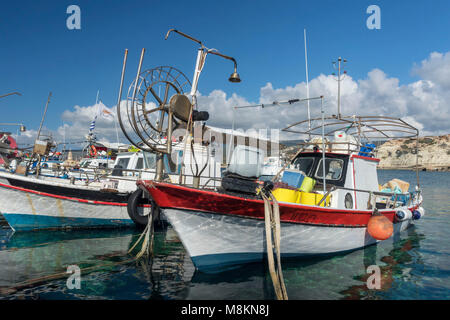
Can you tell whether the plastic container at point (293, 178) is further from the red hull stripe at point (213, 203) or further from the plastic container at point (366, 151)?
the plastic container at point (366, 151)

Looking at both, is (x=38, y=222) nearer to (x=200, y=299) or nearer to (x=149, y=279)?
(x=149, y=279)

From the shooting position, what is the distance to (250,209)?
5.67 metres

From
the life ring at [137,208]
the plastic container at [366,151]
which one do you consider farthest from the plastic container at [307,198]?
the life ring at [137,208]

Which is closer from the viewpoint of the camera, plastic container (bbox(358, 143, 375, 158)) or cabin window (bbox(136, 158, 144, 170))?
plastic container (bbox(358, 143, 375, 158))

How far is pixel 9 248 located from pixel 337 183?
948cm

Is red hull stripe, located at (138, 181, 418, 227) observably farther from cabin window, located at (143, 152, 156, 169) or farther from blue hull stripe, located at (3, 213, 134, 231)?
cabin window, located at (143, 152, 156, 169)

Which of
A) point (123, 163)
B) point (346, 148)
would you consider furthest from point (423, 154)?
point (123, 163)

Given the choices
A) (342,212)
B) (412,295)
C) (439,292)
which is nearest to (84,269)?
(342,212)

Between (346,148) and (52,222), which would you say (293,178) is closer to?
(346,148)

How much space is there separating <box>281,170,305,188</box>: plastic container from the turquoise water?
193 cm

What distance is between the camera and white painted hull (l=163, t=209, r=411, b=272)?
18.6 ft

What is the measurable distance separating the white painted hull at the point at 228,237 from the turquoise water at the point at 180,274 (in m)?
0.35

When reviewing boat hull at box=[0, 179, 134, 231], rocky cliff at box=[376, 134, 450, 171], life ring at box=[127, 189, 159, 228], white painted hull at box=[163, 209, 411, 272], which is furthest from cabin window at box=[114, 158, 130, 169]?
rocky cliff at box=[376, 134, 450, 171]

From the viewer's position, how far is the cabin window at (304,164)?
9.38 metres
